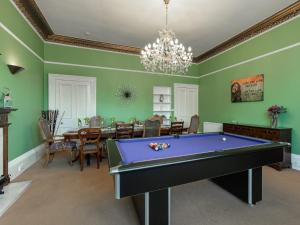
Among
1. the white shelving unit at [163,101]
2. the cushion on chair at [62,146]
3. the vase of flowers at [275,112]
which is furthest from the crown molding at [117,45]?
the cushion on chair at [62,146]

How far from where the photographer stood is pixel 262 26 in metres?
4.24

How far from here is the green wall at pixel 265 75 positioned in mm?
3662

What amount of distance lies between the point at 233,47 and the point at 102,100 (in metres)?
4.68

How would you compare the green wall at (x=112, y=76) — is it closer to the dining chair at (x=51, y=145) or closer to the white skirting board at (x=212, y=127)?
the dining chair at (x=51, y=145)

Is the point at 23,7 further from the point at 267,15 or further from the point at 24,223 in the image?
the point at 267,15

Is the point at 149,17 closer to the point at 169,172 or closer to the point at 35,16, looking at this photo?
the point at 35,16

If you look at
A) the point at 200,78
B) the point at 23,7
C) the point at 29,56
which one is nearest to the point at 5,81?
the point at 29,56

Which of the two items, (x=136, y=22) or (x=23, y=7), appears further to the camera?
(x=136, y=22)

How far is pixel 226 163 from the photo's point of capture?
1.79 metres

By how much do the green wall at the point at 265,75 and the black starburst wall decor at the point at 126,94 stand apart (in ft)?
10.0

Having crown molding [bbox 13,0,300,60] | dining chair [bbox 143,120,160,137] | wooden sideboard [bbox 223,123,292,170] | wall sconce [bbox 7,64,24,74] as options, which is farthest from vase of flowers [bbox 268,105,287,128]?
wall sconce [bbox 7,64,24,74]

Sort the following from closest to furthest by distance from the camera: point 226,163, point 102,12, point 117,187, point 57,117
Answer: point 117,187
point 226,163
point 102,12
point 57,117

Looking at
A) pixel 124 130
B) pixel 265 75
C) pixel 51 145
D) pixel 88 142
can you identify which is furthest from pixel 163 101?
pixel 51 145

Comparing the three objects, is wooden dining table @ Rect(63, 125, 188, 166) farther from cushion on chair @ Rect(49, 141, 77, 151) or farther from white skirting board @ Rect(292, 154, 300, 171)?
white skirting board @ Rect(292, 154, 300, 171)
